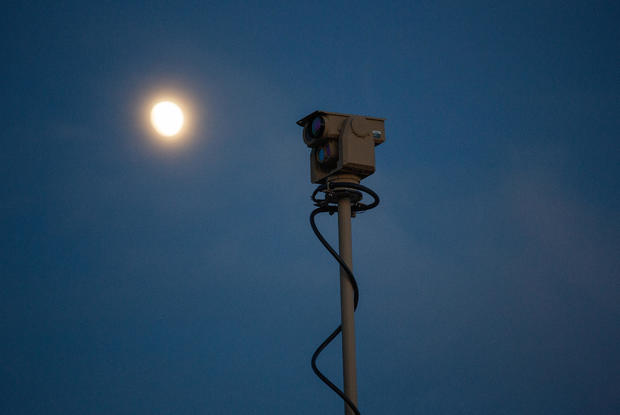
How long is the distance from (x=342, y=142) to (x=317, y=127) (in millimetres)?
166

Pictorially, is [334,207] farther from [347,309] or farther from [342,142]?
[347,309]

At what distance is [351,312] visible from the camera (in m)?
2.16

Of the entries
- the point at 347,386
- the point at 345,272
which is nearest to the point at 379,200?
the point at 345,272

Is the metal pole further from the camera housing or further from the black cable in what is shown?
the camera housing

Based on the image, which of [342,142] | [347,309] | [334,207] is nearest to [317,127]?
[342,142]

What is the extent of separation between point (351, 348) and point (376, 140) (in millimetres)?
978

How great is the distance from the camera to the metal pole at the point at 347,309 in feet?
6.87

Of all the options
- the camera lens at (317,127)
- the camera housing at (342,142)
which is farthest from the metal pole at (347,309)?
the camera lens at (317,127)

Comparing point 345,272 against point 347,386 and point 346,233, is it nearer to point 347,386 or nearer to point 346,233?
point 346,233

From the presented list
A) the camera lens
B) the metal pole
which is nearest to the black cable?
the metal pole

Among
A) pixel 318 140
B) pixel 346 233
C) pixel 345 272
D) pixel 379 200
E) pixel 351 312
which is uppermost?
pixel 318 140

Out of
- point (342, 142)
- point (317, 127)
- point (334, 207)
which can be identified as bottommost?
point (334, 207)

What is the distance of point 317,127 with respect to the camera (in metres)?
2.31

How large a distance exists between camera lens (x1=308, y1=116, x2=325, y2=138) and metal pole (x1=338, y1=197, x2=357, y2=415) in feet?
1.08
